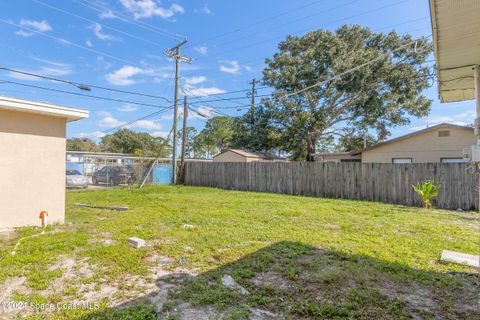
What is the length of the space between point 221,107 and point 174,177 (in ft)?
18.5

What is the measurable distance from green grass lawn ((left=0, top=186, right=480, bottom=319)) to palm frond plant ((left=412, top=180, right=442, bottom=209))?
192 cm

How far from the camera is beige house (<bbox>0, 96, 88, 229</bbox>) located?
A: 200 inches

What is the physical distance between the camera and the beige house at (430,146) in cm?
1161

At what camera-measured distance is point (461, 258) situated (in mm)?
3602

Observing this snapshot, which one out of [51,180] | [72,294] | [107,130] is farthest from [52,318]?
[107,130]

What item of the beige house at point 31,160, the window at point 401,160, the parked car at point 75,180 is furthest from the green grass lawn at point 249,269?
the parked car at point 75,180

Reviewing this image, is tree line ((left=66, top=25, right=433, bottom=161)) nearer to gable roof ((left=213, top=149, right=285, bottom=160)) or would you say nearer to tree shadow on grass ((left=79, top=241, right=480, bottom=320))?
gable roof ((left=213, top=149, right=285, bottom=160))

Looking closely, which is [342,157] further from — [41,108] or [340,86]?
[41,108]

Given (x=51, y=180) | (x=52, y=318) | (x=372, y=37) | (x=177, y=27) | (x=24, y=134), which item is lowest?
(x=52, y=318)

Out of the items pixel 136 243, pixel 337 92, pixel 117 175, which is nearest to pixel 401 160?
pixel 337 92

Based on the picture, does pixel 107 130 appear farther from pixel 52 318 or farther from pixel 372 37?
pixel 52 318

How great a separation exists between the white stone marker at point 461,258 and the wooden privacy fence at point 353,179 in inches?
106

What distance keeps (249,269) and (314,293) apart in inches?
33.7

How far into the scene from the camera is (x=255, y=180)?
12688 mm
